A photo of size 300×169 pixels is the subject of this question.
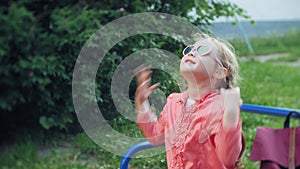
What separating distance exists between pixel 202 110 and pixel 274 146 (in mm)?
942

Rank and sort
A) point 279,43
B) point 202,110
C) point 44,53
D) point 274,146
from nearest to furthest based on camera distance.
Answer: point 202,110, point 274,146, point 44,53, point 279,43

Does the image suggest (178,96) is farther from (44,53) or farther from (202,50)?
(44,53)

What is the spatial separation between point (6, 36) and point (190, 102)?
4.52 feet

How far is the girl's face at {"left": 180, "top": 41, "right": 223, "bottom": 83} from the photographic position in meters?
1.10

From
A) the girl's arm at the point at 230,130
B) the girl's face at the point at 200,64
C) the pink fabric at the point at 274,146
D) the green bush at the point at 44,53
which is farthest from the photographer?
the green bush at the point at 44,53

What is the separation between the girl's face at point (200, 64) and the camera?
1099 millimetres

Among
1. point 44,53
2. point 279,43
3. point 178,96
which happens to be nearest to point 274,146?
point 178,96

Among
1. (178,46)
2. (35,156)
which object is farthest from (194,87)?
(35,156)

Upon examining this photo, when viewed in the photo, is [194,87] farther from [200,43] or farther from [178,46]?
[178,46]

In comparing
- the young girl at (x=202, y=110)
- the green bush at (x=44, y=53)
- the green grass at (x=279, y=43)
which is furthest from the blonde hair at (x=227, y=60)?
the green grass at (x=279, y=43)

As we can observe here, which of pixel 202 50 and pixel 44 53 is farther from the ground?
pixel 44 53

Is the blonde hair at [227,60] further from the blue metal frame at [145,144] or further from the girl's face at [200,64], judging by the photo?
the blue metal frame at [145,144]

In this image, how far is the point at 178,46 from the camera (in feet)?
4.39

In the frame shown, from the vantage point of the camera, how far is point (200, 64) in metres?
1.10
